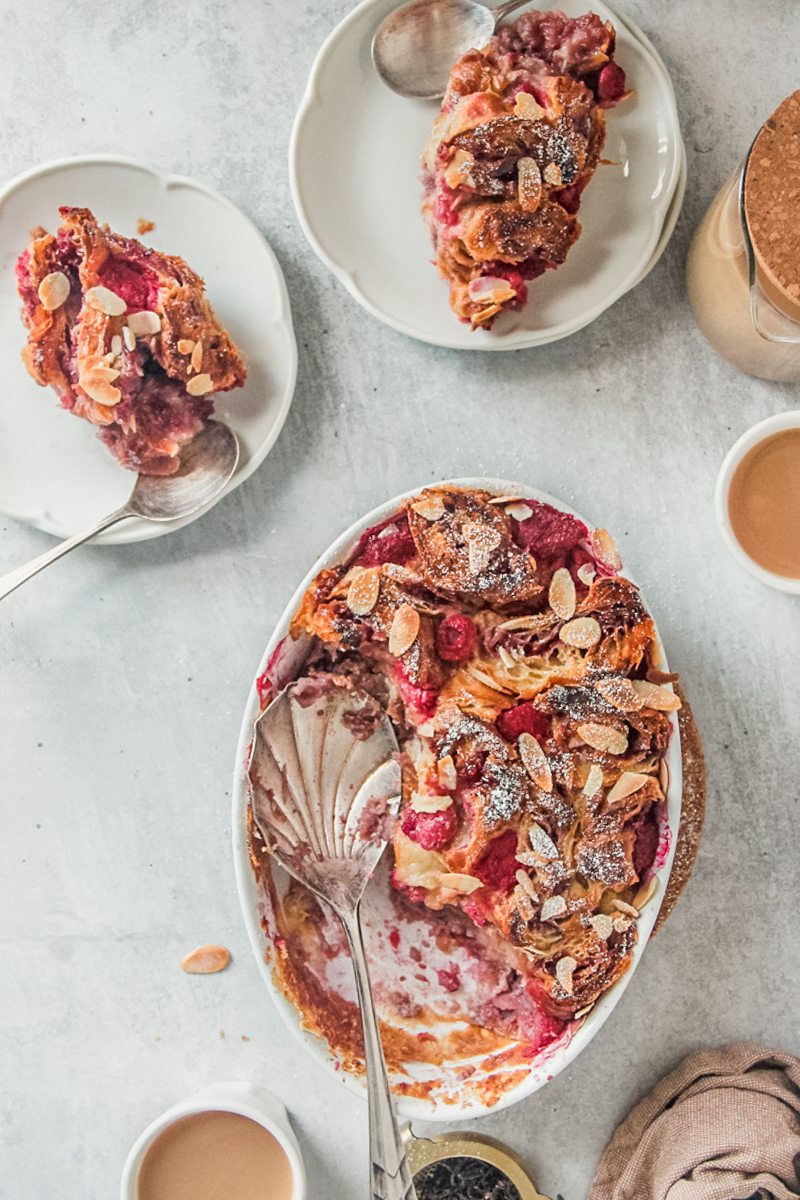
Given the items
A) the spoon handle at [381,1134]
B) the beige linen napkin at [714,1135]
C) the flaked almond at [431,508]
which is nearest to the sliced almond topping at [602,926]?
the spoon handle at [381,1134]

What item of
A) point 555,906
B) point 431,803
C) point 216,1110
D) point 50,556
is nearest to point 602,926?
point 555,906

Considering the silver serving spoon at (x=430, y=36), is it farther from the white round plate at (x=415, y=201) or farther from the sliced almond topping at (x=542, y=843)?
the sliced almond topping at (x=542, y=843)

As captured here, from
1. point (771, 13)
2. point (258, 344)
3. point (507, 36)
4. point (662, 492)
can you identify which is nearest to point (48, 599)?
point (258, 344)

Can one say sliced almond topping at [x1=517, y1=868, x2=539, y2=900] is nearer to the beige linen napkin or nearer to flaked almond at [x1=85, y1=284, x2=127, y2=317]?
the beige linen napkin

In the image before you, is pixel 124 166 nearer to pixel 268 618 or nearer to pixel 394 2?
pixel 394 2

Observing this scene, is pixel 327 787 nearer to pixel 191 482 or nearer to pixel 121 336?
pixel 191 482

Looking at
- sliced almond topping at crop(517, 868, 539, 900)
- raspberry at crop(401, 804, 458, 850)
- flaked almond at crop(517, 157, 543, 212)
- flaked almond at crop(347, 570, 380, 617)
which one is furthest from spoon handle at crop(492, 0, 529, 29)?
sliced almond topping at crop(517, 868, 539, 900)

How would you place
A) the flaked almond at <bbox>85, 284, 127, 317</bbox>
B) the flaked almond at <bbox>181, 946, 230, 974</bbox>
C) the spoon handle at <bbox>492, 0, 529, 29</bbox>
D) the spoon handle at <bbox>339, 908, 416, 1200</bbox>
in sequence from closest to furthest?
the spoon handle at <bbox>339, 908, 416, 1200</bbox>, the flaked almond at <bbox>85, 284, 127, 317</bbox>, the spoon handle at <bbox>492, 0, 529, 29</bbox>, the flaked almond at <bbox>181, 946, 230, 974</bbox>
